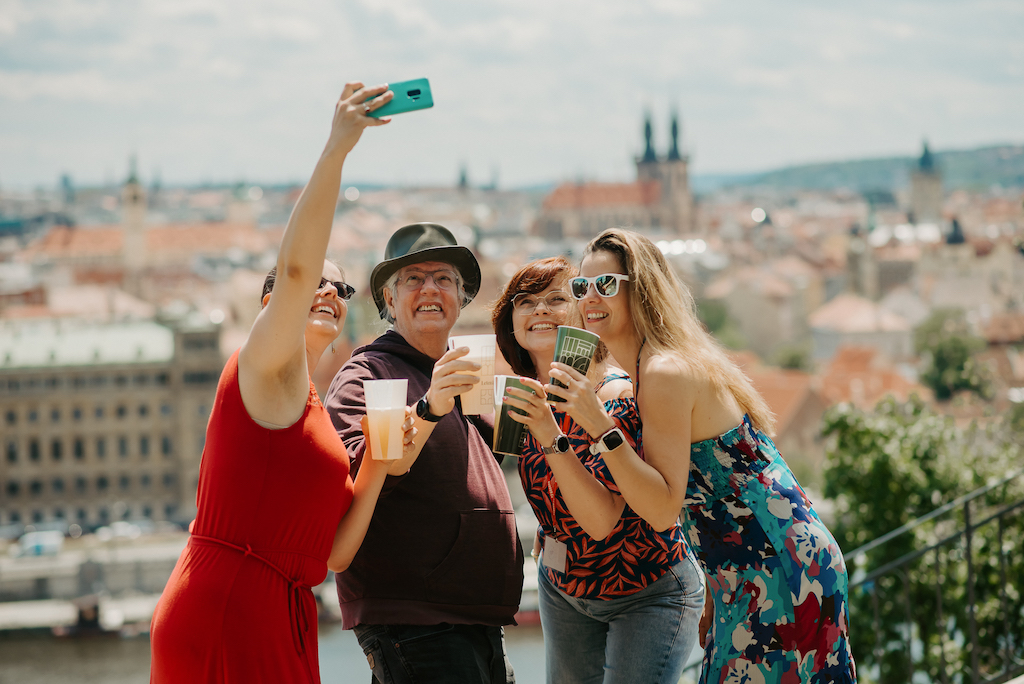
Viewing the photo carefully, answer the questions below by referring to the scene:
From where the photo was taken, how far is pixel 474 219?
343 feet

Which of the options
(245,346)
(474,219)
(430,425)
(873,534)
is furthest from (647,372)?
(474,219)

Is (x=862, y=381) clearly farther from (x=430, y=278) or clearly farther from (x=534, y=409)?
(x=534, y=409)

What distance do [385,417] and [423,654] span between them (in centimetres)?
46

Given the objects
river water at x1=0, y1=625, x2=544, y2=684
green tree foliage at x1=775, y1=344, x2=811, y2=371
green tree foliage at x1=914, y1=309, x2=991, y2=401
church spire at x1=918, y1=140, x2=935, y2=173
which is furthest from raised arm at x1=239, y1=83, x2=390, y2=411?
church spire at x1=918, y1=140, x2=935, y2=173

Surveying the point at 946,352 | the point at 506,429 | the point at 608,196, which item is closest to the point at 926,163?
the point at 608,196

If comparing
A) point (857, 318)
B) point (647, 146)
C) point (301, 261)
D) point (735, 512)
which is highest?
point (647, 146)

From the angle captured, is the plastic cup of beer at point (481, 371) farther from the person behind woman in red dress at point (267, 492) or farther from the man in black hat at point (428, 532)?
the person behind woman in red dress at point (267, 492)

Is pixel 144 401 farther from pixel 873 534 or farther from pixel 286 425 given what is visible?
pixel 286 425

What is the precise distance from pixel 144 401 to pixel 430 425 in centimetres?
4555

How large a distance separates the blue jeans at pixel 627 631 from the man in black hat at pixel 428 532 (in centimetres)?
10

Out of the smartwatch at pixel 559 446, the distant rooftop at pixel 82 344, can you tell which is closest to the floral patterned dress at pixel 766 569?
the smartwatch at pixel 559 446

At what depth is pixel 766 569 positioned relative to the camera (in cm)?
167

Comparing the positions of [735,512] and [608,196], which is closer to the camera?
[735,512]

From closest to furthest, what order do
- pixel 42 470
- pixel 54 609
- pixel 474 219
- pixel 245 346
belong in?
pixel 245 346 → pixel 54 609 → pixel 42 470 → pixel 474 219
